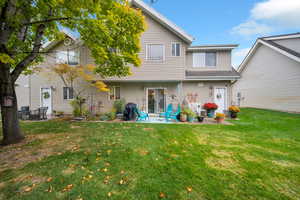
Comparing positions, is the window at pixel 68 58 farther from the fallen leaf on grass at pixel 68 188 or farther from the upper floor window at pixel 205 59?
the fallen leaf on grass at pixel 68 188

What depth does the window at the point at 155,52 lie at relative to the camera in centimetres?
966

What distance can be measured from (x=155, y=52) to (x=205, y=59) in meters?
4.51

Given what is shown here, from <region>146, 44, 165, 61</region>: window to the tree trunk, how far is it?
7.83 m

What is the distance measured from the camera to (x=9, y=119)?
4410mm

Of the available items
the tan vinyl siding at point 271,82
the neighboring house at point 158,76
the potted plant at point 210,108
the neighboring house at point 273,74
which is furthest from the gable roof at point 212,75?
the tan vinyl siding at point 271,82

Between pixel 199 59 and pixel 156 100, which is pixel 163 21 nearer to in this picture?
pixel 199 59

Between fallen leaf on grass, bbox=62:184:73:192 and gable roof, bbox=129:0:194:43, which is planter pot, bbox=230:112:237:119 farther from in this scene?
fallen leaf on grass, bbox=62:184:73:192

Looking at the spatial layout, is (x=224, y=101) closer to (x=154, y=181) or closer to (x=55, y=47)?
(x=154, y=181)

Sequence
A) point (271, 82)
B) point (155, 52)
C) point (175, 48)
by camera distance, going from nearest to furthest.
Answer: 1. point (175, 48)
2. point (155, 52)
3. point (271, 82)

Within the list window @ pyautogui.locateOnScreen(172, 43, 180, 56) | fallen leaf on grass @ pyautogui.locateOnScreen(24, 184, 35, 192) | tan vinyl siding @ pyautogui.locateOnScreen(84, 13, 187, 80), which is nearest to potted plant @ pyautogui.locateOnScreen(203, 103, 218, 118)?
tan vinyl siding @ pyautogui.locateOnScreen(84, 13, 187, 80)

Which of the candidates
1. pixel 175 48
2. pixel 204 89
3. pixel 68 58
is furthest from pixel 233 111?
pixel 68 58

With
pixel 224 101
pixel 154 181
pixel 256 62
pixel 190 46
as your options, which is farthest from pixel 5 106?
pixel 256 62

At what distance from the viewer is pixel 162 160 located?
3.33 metres

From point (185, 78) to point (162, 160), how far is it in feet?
24.6
